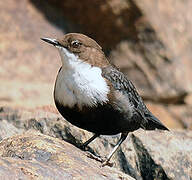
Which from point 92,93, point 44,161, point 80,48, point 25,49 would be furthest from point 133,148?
point 25,49

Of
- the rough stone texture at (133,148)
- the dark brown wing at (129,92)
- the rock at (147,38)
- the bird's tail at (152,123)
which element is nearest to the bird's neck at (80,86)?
the dark brown wing at (129,92)

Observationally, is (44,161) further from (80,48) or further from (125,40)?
(125,40)

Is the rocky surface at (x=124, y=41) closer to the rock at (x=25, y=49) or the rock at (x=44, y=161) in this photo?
the rock at (x=25, y=49)

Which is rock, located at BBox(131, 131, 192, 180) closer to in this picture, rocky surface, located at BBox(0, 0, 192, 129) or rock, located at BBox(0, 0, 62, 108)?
rock, located at BBox(0, 0, 62, 108)

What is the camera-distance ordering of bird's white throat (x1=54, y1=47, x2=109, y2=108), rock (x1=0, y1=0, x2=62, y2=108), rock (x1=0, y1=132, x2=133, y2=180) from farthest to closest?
rock (x1=0, y1=0, x2=62, y2=108) → bird's white throat (x1=54, y1=47, x2=109, y2=108) → rock (x1=0, y1=132, x2=133, y2=180)

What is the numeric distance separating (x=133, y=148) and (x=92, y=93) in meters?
1.13

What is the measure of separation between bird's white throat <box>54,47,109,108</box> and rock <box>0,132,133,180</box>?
47 centimetres

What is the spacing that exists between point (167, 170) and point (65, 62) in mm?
1513

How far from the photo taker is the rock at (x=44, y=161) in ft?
12.0

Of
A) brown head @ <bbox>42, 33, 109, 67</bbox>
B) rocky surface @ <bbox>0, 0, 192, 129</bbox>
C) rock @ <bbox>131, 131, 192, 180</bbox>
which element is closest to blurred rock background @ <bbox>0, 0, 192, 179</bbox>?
rocky surface @ <bbox>0, 0, 192, 129</bbox>

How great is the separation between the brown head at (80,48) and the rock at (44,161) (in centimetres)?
98

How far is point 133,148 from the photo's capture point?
19.1 feet

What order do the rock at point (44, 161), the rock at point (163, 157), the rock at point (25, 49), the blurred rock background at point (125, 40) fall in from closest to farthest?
the rock at point (44, 161) → the rock at point (163, 157) → the rock at point (25, 49) → the blurred rock background at point (125, 40)

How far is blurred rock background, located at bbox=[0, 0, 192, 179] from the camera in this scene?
35.5 ft
